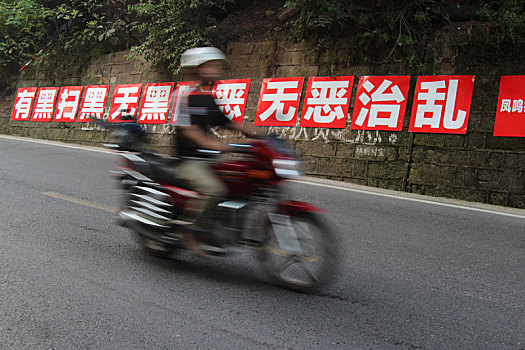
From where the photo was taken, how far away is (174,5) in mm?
13406

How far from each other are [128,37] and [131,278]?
14044mm

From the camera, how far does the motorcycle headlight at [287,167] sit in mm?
3381

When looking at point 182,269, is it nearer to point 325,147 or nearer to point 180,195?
point 180,195

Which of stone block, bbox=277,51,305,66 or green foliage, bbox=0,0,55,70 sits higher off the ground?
green foliage, bbox=0,0,55,70

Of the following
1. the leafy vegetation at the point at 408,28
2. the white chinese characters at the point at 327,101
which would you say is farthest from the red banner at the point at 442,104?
the white chinese characters at the point at 327,101

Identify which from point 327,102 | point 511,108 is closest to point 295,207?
point 511,108

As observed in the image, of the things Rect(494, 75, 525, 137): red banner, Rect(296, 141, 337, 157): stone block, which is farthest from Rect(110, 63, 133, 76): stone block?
Rect(494, 75, 525, 137): red banner

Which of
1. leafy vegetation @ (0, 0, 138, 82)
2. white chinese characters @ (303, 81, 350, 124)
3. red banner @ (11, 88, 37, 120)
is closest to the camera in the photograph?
white chinese characters @ (303, 81, 350, 124)

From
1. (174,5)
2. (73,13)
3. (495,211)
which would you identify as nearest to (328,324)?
(495,211)

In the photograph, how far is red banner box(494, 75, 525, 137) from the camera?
28.2ft

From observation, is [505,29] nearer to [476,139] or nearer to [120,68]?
[476,139]

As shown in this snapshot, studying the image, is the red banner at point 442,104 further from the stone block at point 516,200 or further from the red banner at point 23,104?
the red banner at point 23,104

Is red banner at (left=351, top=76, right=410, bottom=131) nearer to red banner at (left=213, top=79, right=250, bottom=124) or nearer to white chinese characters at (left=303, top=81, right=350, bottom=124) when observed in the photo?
white chinese characters at (left=303, top=81, right=350, bottom=124)

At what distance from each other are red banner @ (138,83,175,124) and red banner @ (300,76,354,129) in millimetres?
4707
